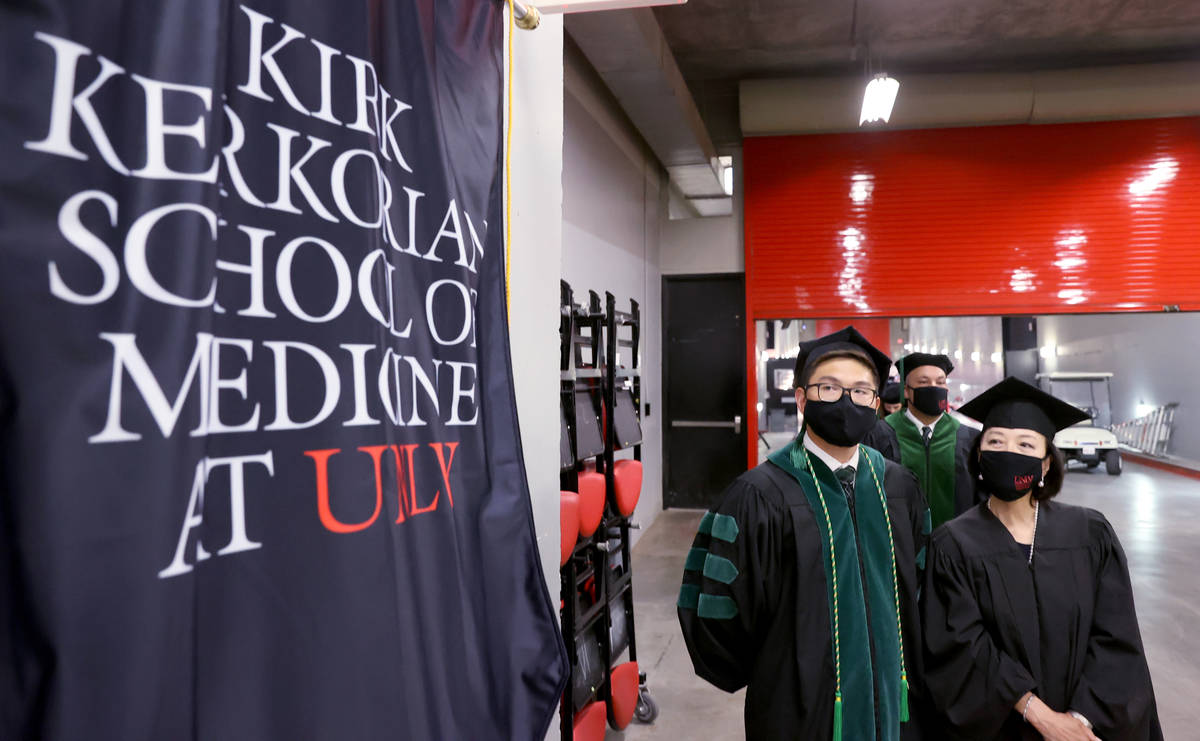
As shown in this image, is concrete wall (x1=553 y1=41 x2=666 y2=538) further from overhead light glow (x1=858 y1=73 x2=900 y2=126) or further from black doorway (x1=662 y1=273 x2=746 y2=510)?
overhead light glow (x1=858 y1=73 x2=900 y2=126)

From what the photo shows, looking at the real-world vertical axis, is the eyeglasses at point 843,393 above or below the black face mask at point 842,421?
above

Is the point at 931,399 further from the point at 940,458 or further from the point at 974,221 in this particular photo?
the point at 974,221

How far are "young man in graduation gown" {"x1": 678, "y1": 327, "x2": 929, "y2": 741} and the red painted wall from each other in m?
5.28

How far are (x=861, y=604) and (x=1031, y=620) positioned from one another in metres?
0.58

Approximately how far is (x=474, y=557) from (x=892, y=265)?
674 cm

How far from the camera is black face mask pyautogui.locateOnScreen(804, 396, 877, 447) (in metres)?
1.84

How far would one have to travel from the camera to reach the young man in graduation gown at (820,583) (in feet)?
5.54

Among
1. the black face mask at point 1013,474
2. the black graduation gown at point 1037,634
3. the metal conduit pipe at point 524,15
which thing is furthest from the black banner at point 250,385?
Result: the black face mask at point 1013,474

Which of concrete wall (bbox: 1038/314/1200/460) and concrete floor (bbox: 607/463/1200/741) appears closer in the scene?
concrete floor (bbox: 607/463/1200/741)

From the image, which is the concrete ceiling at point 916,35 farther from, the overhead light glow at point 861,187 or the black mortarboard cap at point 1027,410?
the black mortarboard cap at point 1027,410

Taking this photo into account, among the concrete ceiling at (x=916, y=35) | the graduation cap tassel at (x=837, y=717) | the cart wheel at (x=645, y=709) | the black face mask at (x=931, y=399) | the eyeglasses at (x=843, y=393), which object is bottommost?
the cart wheel at (x=645, y=709)

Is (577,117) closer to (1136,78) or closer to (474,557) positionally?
(474,557)

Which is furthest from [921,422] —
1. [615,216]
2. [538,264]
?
[615,216]

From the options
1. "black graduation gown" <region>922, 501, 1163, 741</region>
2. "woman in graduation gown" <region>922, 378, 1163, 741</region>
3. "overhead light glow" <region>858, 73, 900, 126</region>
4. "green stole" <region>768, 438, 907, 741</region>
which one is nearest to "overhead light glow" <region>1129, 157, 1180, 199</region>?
"overhead light glow" <region>858, 73, 900, 126</region>
